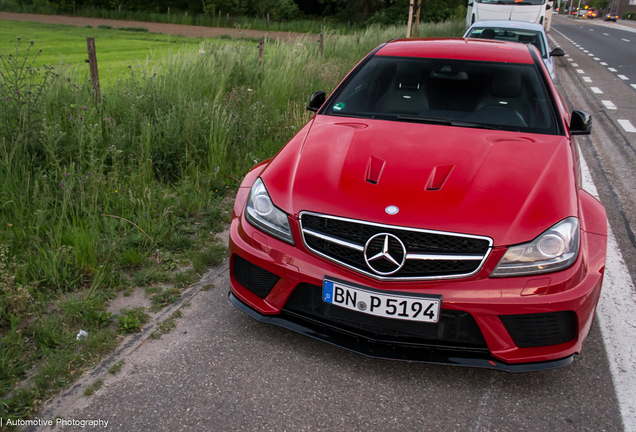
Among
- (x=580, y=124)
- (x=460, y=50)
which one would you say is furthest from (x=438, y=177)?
(x=460, y=50)

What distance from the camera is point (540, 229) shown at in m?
2.33

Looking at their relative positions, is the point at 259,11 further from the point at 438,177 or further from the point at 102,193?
the point at 438,177

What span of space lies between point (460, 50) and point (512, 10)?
1337 centimetres

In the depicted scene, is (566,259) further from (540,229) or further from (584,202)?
(584,202)

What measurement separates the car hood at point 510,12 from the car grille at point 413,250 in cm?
1477

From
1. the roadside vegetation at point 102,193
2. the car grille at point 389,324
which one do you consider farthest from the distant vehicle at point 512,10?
the car grille at point 389,324

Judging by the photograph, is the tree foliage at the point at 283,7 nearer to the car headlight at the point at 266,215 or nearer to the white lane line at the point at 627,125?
the white lane line at the point at 627,125

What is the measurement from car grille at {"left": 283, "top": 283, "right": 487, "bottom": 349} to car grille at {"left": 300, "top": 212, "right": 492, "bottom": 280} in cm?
19

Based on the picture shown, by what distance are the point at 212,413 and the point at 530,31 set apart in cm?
1045

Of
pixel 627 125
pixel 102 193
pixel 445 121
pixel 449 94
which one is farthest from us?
pixel 627 125

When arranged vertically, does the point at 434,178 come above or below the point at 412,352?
above

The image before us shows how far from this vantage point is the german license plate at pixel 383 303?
227 cm

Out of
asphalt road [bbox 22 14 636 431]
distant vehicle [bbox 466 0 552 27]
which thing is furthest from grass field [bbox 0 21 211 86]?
asphalt road [bbox 22 14 636 431]

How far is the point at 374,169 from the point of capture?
2.72 meters
